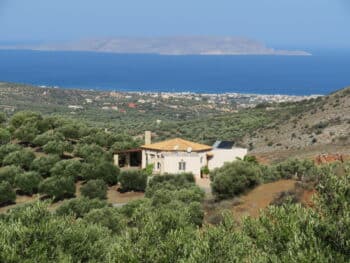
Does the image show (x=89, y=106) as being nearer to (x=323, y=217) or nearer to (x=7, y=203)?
(x=7, y=203)

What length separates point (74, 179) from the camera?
33.0 metres

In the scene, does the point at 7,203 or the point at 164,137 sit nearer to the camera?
the point at 7,203

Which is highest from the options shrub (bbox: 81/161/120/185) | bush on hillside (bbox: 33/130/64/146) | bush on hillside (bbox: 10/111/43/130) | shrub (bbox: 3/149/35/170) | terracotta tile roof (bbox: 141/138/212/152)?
bush on hillside (bbox: 10/111/43/130)

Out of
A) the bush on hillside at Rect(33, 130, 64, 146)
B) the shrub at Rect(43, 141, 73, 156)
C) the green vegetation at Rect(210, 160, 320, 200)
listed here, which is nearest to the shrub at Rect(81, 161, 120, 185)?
the shrub at Rect(43, 141, 73, 156)

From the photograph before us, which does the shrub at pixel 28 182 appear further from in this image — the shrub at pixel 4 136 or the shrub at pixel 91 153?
the shrub at pixel 4 136

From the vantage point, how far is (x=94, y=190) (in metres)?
31.0

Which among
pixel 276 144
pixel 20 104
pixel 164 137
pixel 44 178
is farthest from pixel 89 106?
pixel 44 178

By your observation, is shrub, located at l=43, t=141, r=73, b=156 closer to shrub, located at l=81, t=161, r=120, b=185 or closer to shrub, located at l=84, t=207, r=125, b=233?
shrub, located at l=81, t=161, r=120, b=185

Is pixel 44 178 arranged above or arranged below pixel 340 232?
below

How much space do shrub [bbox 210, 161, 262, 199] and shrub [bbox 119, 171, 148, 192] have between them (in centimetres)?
597

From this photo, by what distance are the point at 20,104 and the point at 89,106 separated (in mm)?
17563

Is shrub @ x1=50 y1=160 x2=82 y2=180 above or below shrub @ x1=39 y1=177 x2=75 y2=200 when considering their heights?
above

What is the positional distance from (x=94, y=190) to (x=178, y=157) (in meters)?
7.28

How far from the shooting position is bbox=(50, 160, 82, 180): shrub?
108ft
